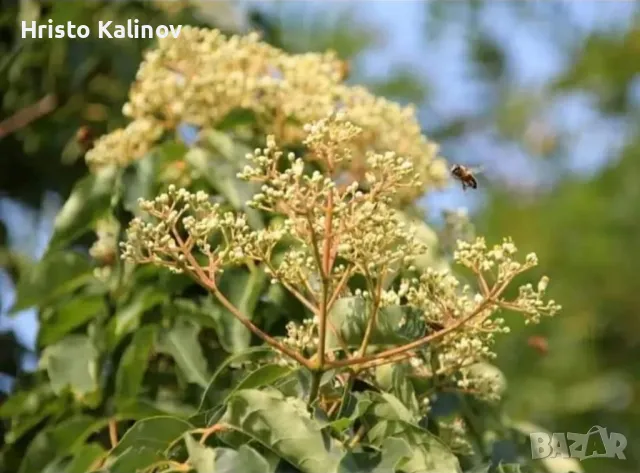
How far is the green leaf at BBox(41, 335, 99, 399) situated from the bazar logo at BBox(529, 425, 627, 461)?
0.56 meters

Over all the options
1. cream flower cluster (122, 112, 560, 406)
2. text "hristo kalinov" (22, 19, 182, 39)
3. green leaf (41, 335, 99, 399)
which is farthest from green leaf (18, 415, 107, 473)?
text "hristo kalinov" (22, 19, 182, 39)

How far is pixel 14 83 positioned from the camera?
7.29 feet

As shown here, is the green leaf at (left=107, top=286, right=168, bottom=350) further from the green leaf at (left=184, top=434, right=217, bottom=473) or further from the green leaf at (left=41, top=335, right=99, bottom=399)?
the green leaf at (left=184, top=434, right=217, bottom=473)

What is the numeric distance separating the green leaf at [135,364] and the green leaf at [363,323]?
0.37 metres

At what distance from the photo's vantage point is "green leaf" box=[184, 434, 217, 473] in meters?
1.06

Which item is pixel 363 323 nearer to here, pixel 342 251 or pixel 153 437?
pixel 342 251

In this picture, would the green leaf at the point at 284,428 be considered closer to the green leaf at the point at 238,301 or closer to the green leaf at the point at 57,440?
the green leaf at the point at 238,301

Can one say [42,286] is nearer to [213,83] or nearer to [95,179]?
[95,179]

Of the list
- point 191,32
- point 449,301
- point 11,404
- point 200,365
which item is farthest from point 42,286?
point 449,301

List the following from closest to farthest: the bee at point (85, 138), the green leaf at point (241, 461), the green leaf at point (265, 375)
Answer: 1. the green leaf at point (241, 461)
2. the green leaf at point (265, 375)
3. the bee at point (85, 138)

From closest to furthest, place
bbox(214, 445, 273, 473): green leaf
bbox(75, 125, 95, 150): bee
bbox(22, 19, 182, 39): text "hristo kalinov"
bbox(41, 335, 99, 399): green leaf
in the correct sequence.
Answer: bbox(214, 445, 273, 473): green leaf → bbox(41, 335, 99, 399): green leaf → bbox(75, 125, 95, 150): bee → bbox(22, 19, 182, 39): text "hristo kalinov"

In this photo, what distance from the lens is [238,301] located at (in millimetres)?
1425

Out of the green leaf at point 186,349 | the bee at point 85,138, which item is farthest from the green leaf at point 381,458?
the bee at point 85,138

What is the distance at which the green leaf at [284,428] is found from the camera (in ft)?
3.52
